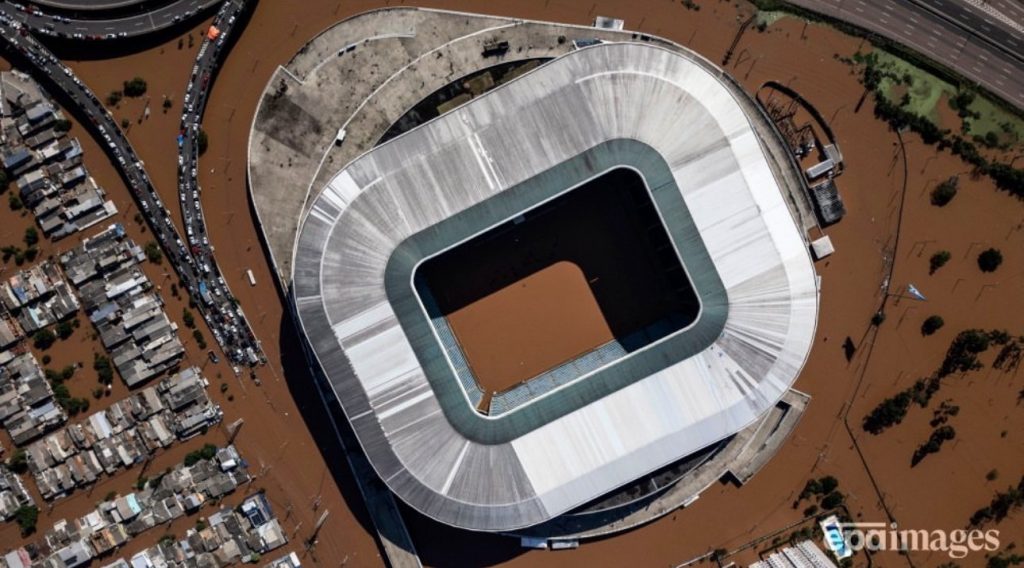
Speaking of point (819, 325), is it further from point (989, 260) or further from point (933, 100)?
point (933, 100)

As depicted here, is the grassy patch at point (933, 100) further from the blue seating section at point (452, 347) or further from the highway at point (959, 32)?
the blue seating section at point (452, 347)

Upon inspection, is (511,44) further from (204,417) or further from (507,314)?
(204,417)

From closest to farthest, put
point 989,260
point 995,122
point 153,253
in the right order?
point 989,260 → point 153,253 → point 995,122

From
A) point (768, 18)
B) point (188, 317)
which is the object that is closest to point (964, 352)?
point (768, 18)

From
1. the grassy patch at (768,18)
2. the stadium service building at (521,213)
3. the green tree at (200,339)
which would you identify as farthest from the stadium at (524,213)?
the green tree at (200,339)

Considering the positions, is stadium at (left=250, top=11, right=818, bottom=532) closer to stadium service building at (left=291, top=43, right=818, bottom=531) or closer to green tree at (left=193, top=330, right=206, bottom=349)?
stadium service building at (left=291, top=43, right=818, bottom=531)

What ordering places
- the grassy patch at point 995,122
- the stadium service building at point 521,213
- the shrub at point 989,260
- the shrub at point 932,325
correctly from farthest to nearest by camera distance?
the grassy patch at point 995,122 → the shrub at point 932,325 → the shrub at point 989,260 → the stadium service building at point 521,213
